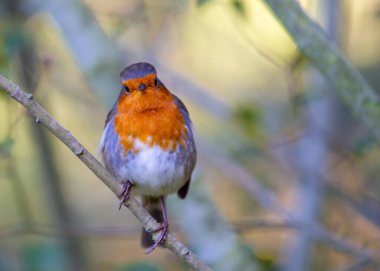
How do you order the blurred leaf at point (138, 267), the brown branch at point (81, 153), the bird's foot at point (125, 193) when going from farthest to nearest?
the blurred leaf at point (138, 267), the bird's foot at point (125, 193), the brown branch at point (81, 153)

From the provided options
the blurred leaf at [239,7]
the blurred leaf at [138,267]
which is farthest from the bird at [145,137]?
the blurred leaf at [239,7]

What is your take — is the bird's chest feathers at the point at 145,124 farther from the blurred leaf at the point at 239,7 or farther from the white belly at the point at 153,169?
the blurred leaf at the point at 239,7

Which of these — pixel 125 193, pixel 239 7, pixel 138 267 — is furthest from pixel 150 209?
pixel 239 7

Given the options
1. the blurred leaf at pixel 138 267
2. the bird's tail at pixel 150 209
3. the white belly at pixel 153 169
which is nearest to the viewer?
the white belly at pixel 153 169

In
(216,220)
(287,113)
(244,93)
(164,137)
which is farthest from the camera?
(244,93)

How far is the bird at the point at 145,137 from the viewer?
342 cm

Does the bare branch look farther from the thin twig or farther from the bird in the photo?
the thin twig

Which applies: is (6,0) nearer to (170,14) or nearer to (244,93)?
(170,14)

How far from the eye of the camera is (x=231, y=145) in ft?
17.7

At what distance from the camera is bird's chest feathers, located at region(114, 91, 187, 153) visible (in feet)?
11.2

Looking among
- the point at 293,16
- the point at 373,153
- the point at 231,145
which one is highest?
the point at 293,16

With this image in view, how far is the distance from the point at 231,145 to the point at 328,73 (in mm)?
2207

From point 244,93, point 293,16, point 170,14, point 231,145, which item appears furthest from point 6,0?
point 293,16

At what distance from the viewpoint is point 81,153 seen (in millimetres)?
2639
